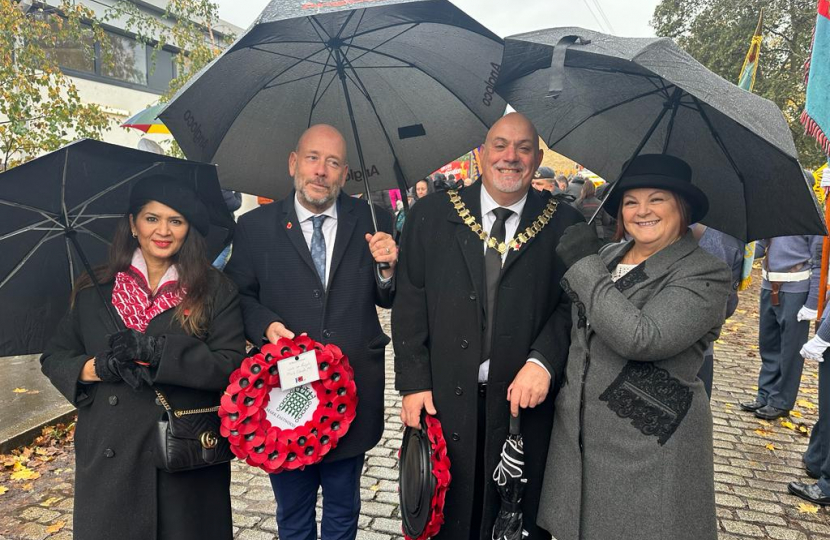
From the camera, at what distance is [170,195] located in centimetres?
237

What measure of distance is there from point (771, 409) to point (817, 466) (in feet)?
4.53

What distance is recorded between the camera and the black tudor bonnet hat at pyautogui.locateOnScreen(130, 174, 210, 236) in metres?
2.36

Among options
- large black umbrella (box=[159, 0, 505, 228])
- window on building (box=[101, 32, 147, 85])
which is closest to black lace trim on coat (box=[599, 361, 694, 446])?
large black umbrella (box=[159, 0, 505, 228])

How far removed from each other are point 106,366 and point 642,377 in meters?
2.01

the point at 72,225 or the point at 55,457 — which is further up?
the point at 72,225

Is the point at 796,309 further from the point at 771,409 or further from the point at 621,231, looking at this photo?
the point at 621,231

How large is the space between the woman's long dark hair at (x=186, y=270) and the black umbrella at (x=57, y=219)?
0.08m

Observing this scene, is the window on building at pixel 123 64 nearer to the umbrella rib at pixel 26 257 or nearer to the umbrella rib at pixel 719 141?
the umbrella rib at pixel 26 257

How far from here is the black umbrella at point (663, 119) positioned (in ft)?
6.12

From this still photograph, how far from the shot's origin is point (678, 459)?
206 cm

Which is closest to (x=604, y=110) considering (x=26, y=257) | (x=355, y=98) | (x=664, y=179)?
(x=664, y=179)

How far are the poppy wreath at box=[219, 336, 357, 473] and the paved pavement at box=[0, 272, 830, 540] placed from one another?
1.40 m

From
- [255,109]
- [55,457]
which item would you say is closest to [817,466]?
[255,109]

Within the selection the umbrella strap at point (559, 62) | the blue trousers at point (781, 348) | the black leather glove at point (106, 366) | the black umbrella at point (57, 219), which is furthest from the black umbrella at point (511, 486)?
the blue trousers at point (781, 348)
